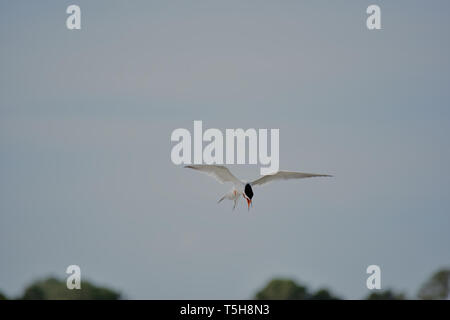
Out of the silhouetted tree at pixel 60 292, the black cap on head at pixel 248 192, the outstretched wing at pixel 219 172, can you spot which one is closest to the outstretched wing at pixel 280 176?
the black cap on head at pixel 248 192

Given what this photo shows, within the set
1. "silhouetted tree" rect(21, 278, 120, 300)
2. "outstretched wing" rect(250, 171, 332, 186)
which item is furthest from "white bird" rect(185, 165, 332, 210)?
"silhouetted tree" rect(21, 278, 120, 300)

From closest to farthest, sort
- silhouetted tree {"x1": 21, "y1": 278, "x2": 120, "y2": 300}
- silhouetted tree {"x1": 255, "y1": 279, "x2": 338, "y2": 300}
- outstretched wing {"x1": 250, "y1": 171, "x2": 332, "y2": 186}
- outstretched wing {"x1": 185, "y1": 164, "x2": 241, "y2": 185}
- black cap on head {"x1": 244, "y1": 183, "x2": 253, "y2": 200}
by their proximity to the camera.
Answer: outstretched wing {"x1": 185, "y1": 164, "x2": 241, "y2": 185} → black cap on head {"x1": 244, "y1": 183, "x2": 253, "y2": 200} → outstretched wing {"x1": 250, "y1": 171, "x2": 332, "y2": 186} → silhouetted tree {"x1": 21, "y1": 278, "x2": 120, "y2": 300} → silhouetted tree {"x1": 255, "y1": 279, "x2": 338, "y2": 300}

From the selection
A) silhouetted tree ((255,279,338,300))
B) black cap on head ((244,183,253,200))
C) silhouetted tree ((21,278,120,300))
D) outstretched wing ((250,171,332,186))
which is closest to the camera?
black cap on head ((244,183,253,200))

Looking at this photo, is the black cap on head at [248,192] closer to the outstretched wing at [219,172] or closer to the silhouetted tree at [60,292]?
the outstretched wing at [219,172]

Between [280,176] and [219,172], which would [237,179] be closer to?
[219,172]

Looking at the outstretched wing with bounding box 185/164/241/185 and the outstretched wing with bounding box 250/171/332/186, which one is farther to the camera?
the outstretched wing with bounding box 250/171/332/186

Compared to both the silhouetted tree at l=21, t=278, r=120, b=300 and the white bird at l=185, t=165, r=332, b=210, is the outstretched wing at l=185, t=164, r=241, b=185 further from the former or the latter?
the silhouetted tree at l=21, t=278, r=120, b=300
